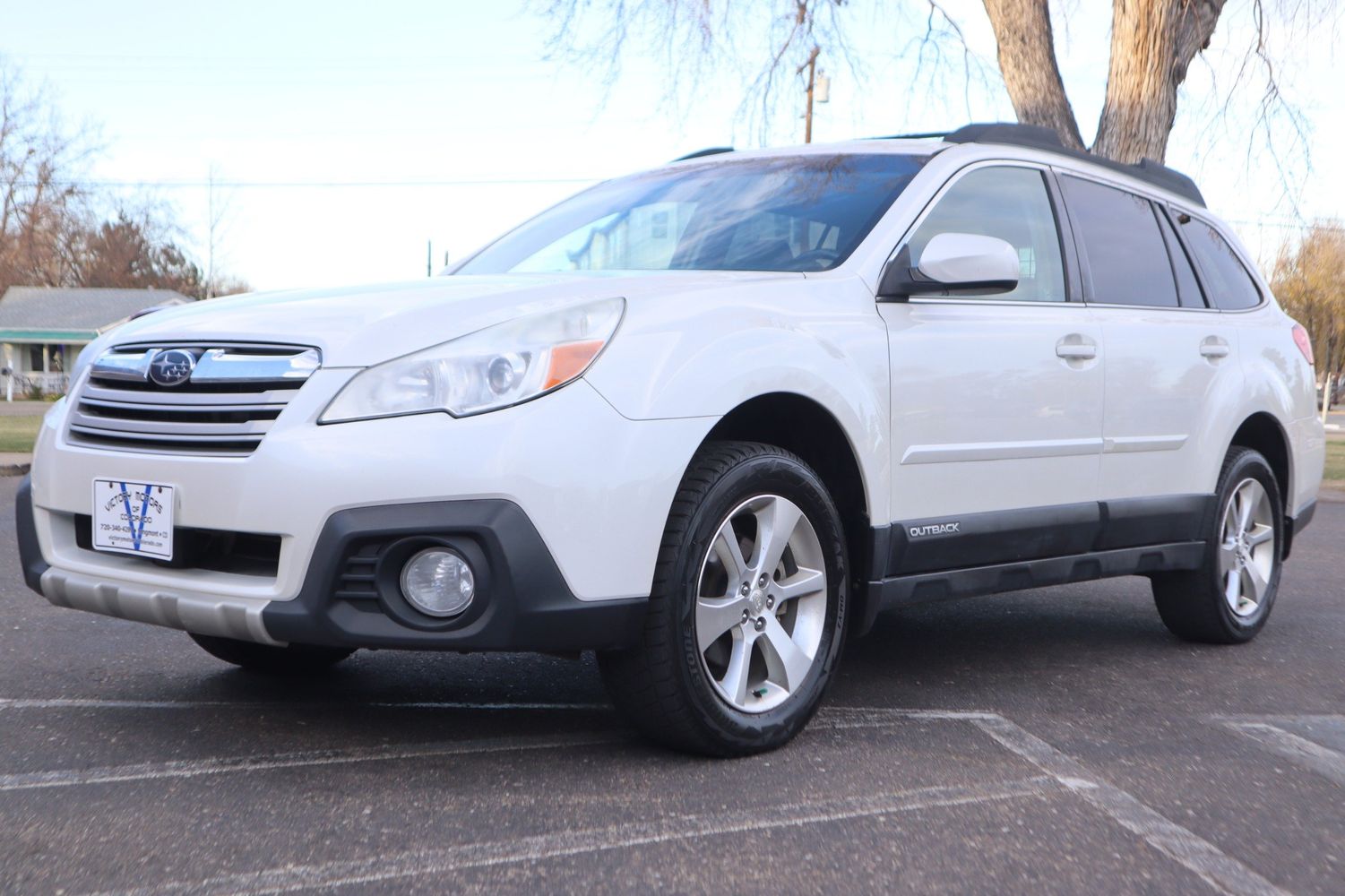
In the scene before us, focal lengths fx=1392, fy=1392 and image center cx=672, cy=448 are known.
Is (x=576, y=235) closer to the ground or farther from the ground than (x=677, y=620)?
farther from the ground

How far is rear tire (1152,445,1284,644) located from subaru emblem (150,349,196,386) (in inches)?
145

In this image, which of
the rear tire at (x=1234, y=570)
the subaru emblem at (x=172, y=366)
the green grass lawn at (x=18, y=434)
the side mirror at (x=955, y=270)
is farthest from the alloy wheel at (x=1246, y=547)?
the green grass lawn at (x=18, y=434)

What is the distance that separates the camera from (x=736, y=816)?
9.96 ft

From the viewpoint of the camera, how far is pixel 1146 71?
13180mm

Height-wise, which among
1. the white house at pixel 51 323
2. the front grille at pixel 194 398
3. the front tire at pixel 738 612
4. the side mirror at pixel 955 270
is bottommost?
the white house at pixel 51 323

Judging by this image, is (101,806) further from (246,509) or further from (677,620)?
(677,620)

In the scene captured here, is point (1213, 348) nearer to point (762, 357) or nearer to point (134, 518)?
point (762, 357)

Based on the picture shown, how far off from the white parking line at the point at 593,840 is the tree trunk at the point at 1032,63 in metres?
11.4

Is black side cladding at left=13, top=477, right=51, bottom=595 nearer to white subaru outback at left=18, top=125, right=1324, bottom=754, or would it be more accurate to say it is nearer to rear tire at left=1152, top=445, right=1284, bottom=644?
white subaru outback at left=18, top=125, right=1324, bottom=754

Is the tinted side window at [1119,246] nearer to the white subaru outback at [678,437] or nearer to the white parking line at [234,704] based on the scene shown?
the white subaru outback at [678,437]

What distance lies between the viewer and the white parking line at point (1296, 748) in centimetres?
360

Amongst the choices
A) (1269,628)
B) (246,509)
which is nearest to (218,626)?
(246,509)

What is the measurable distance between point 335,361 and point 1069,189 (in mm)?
2925

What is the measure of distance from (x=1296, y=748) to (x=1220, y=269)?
250cm
